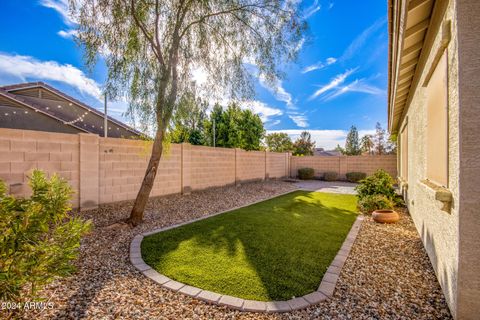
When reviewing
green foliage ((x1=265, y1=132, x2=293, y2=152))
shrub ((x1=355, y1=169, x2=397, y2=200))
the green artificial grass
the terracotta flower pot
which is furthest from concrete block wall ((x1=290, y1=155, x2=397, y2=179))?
green foliage ((x1=265, y1=132, x2=293, y2=152))

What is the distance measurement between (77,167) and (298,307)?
639 centimetres

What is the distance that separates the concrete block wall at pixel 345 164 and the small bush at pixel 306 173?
58 centimetres

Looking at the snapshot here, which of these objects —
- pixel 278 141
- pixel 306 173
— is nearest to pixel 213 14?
pixel 306 173

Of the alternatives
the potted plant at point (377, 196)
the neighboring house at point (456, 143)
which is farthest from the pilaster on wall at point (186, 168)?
the neighboring house at point (456, 143)

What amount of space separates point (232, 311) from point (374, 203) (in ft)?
21.0

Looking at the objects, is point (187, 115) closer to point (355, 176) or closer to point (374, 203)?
point (374, 203)

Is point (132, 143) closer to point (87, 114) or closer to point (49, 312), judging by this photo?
point (49, 312)

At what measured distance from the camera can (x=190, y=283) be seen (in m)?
3.17

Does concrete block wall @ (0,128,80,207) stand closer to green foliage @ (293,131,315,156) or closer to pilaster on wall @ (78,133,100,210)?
pilaster on wall @ (78,133,100,210)

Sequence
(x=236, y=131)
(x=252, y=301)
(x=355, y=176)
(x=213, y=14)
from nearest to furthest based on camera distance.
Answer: (x=252, y=301) < (x=213, y=14) < (x=355, y=176) < (x=236, y=131)

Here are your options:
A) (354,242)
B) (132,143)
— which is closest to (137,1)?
(132,143)

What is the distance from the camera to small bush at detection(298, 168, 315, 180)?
19.8 meters

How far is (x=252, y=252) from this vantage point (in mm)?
4273

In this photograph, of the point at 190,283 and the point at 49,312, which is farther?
the point at 190,283
